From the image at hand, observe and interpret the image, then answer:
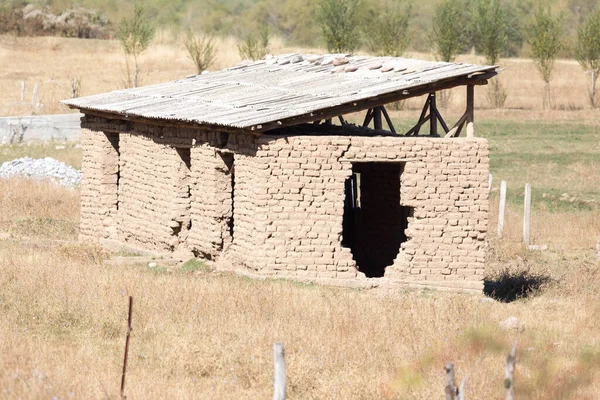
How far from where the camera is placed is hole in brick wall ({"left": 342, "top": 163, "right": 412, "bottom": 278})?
18.3 meters

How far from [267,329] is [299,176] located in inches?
146

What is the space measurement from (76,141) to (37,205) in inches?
411

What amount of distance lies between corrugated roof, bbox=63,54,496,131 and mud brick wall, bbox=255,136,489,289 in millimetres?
592

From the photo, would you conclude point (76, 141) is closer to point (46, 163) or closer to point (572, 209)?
point (46, 163)

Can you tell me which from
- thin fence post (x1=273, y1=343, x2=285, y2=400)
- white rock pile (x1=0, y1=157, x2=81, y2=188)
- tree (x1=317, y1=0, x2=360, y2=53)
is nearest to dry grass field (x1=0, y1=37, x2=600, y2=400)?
thin fence post (x1=273, y1=343, x2=285, y2=400)

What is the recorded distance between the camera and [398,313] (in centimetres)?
1300

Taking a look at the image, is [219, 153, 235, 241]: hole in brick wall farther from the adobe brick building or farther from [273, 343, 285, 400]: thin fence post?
[273, 343, 285, 400]: thin fence post

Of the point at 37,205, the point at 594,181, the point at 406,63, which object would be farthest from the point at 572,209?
the point at 37,205

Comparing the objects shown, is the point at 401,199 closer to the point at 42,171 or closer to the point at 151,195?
the point at 151,195

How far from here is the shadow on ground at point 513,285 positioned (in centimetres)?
1628

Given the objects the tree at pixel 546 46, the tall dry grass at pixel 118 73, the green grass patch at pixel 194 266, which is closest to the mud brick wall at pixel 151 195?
the green grass patch at pixel 194 266

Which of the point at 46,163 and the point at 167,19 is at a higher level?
the point at 167,19

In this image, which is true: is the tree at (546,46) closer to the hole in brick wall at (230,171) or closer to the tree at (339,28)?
the tree at (339,28)

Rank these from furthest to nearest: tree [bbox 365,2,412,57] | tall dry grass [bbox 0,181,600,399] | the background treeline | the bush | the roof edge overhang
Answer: the background treeline < the bush < tree [bbox 365,2,412,57] < the roof edge overhang < tall dry grass [bbox 0,181,600,399]
